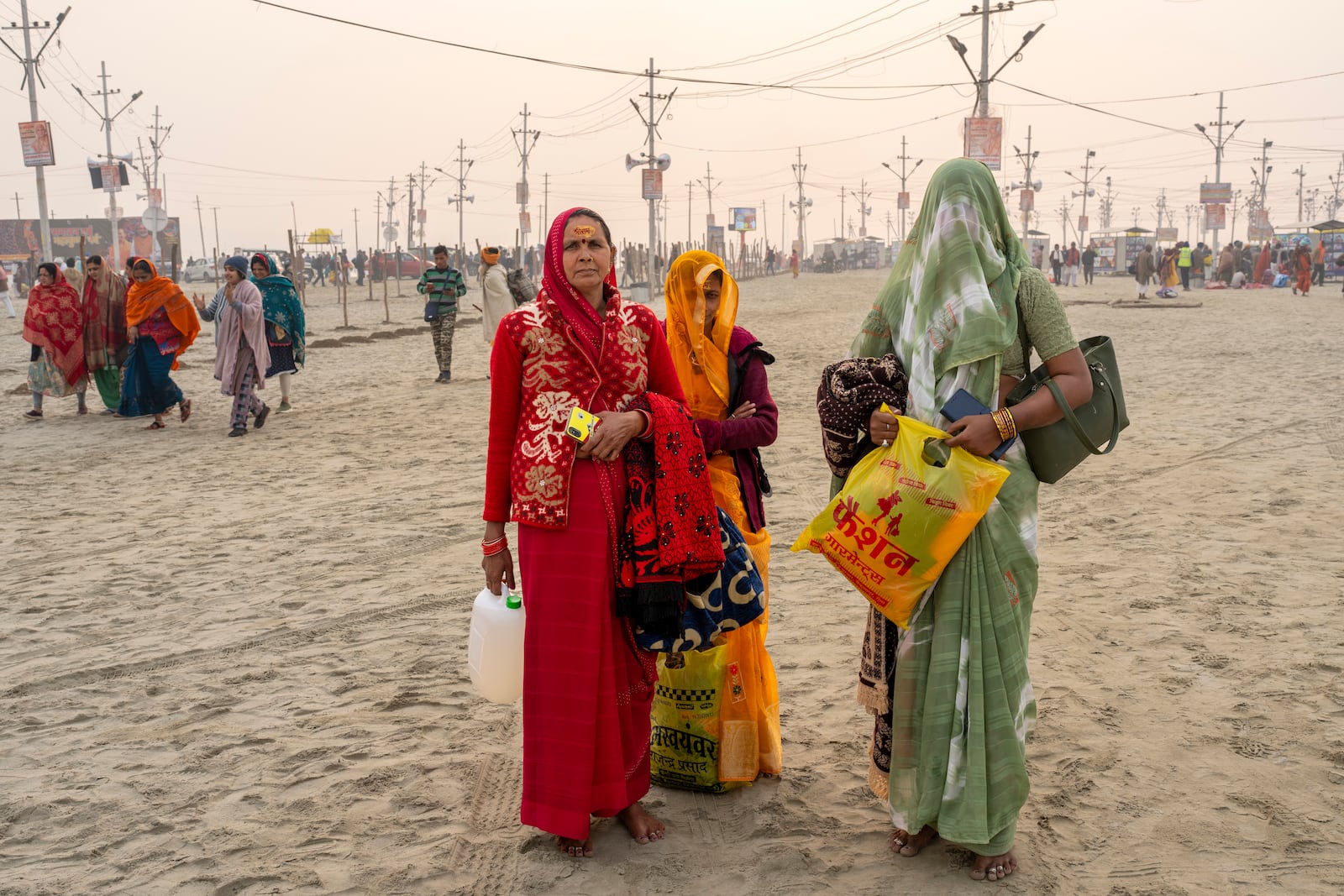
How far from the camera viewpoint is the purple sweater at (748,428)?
3.20m

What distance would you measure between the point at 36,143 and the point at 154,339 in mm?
18321

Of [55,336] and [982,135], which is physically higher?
[982,135]

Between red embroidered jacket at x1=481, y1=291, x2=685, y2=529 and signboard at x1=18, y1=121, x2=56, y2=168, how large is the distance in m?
26.7

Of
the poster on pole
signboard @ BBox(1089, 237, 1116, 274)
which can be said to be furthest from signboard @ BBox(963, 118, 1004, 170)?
the poster on pole

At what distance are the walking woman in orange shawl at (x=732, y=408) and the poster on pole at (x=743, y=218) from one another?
75.8 metres

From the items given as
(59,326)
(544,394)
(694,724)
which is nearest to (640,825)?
(694,724)

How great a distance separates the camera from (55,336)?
36.6 feet

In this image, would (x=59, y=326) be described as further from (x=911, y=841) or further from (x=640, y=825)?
(x=911, y=841)

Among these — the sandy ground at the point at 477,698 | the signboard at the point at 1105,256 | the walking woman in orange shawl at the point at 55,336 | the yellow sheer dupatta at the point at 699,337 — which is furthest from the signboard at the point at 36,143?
the signboard at the point at 1105,256

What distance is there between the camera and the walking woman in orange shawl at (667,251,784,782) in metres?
3.25

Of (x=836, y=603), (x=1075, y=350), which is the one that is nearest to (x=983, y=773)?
(x=1075, y=350)

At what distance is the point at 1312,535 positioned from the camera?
5863 millimetres

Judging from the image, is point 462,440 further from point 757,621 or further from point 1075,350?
point 1075,350

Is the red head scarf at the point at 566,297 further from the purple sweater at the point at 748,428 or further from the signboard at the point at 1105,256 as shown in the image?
the signboard at the point at 1105,256
